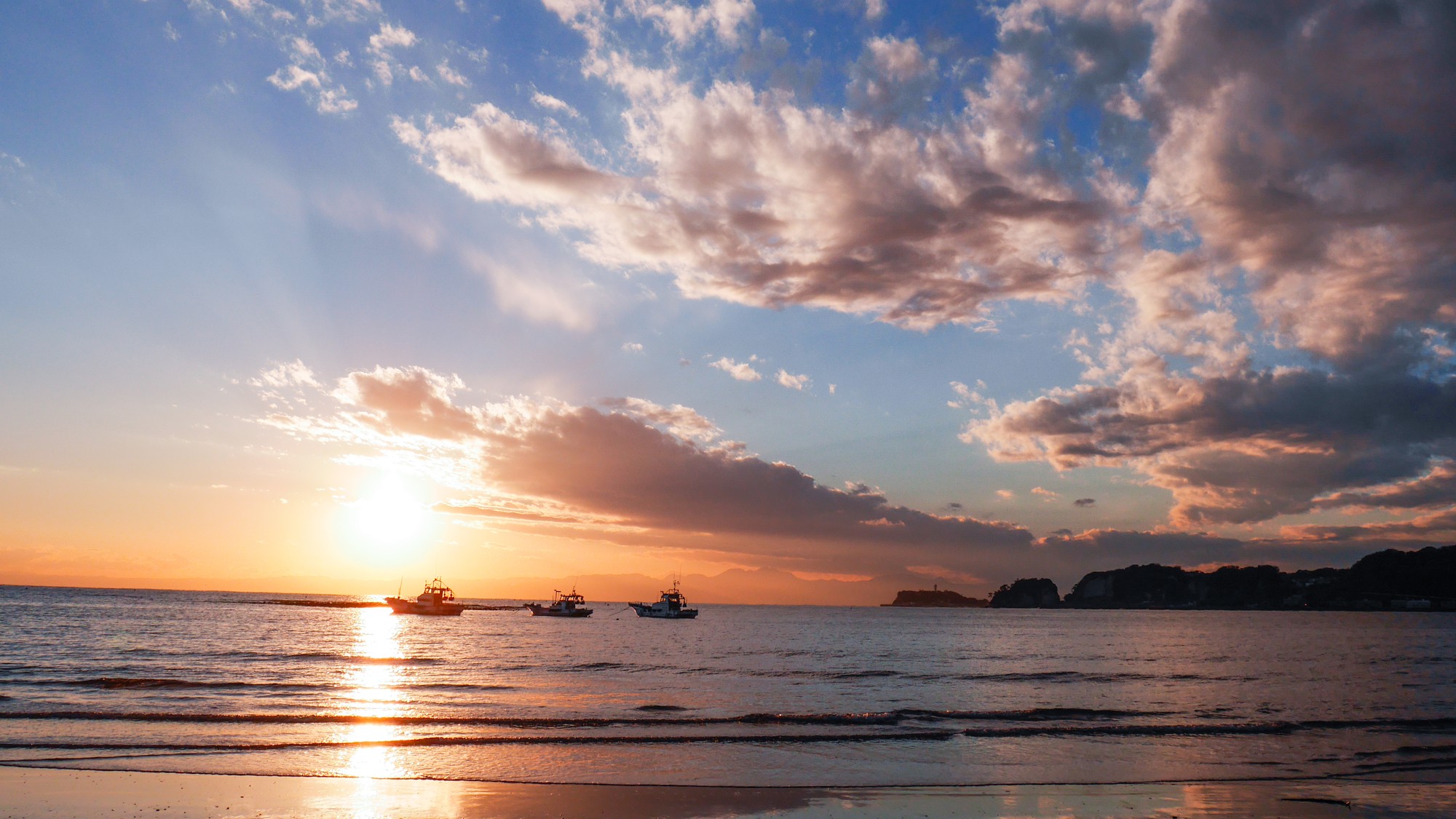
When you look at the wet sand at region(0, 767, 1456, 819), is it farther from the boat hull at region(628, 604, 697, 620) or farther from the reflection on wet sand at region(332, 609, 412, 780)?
the boat hull at region(628, 604, 697, 620)

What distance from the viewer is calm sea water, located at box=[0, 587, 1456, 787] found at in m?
21.5

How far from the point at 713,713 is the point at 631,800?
1495 centimetres

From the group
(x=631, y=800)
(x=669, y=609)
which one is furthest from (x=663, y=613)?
(x=631, y=800)

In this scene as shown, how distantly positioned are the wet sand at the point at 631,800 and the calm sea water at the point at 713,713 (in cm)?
130

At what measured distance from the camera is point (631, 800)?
1756 cm

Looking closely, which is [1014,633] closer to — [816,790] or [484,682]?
[484,682]

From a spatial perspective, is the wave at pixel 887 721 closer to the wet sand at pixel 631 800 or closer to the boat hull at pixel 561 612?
the wet sand at pixel 631 800

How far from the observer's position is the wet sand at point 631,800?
16.1 meters

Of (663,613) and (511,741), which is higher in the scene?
(511,741)

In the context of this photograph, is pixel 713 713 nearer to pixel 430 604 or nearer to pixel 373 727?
pixel 373 727

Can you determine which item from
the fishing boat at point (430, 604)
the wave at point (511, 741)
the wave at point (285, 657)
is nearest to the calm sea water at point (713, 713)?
the wave at point (511, 741)

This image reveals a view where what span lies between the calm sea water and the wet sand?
1299 mm

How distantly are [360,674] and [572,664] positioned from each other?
1450cm

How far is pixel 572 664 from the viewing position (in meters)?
54.8
